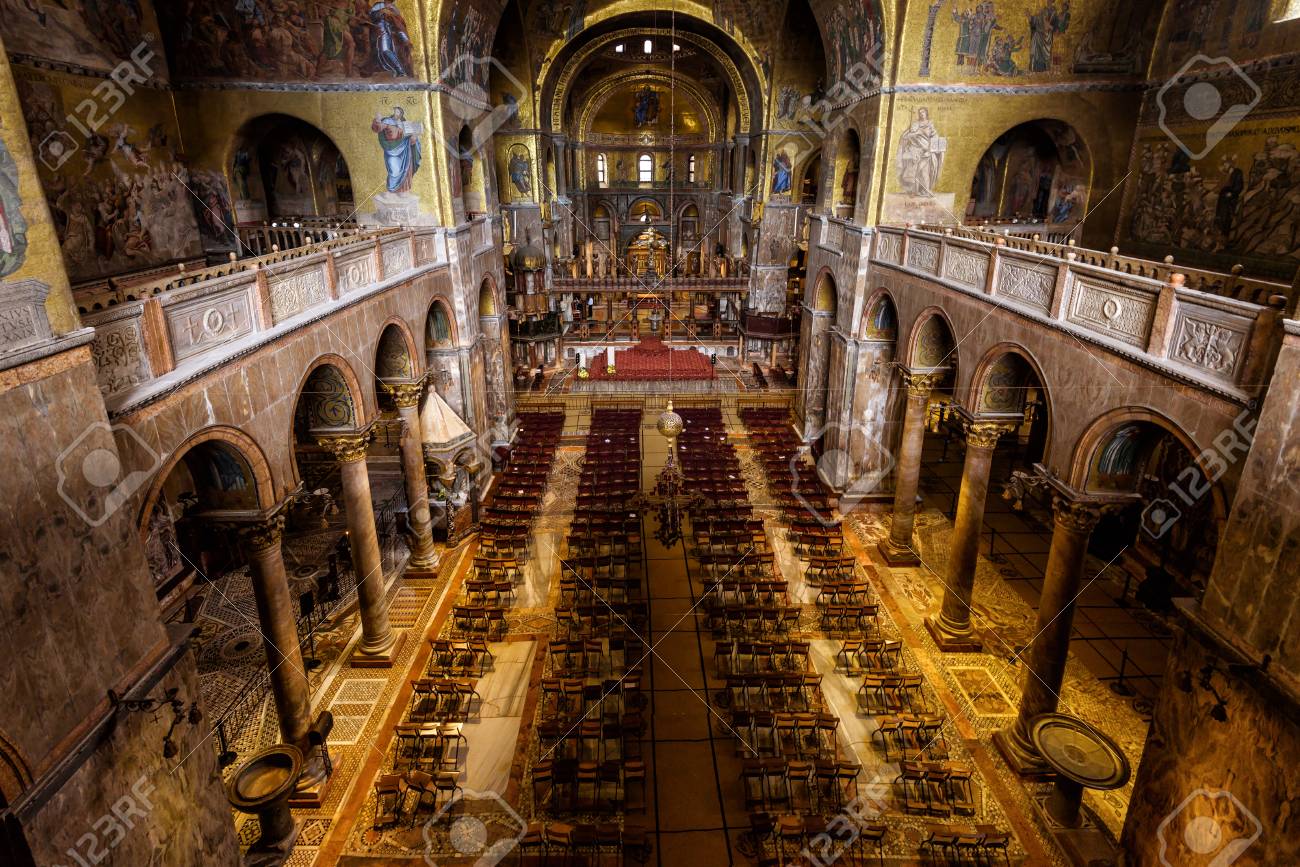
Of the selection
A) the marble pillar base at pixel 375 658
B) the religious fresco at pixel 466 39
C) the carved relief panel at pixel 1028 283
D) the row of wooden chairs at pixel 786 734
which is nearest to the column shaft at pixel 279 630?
the marble pillar base at pixel 375 658

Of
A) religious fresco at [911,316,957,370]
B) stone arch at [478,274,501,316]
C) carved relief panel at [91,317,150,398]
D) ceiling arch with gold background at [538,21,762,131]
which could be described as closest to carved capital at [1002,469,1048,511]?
religious fresco at [911,316,957,370]

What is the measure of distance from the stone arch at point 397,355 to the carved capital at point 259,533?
6206mm

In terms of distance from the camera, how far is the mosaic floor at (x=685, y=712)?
1020cm

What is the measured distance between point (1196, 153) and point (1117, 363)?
900 centimetres

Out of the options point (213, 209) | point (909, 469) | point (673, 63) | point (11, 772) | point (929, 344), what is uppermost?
point (673, 63)

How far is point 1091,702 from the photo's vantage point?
495 inches

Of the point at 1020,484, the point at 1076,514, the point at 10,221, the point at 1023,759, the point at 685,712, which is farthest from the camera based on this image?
the point at 1020,484

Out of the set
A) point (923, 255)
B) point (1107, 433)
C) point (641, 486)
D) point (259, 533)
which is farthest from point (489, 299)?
point (1107, 433)

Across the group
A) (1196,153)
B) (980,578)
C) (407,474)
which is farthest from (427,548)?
(1196,153)

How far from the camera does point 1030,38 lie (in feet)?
52.3

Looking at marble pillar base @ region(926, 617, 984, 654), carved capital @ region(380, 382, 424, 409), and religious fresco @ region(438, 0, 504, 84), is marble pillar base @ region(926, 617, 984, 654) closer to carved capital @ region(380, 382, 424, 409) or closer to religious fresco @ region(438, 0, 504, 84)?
carved capital @ region(380, 382, 424, 409)

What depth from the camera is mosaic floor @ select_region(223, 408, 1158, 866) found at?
33.5 ft

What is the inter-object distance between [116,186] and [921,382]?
18.1 meters

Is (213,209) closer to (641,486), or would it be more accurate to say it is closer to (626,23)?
(641,486)
